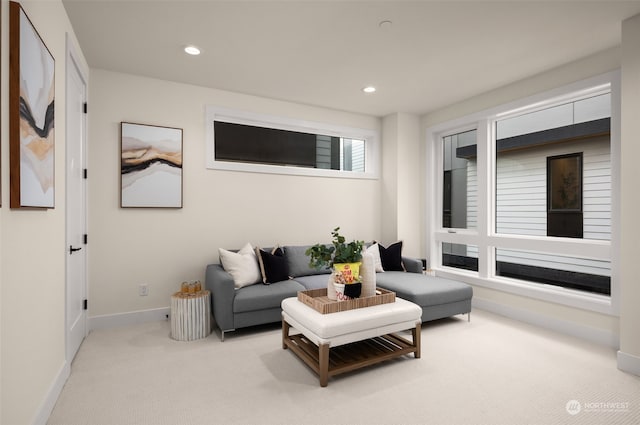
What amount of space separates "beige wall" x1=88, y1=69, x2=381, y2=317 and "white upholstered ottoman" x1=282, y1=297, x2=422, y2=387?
5.41 feet

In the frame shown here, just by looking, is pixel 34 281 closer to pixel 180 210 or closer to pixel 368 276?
pixel 180 210

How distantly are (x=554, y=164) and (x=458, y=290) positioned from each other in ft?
5.85

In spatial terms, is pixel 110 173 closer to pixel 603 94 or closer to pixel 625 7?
pixel 625 7

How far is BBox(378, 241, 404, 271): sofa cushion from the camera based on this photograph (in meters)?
4.46

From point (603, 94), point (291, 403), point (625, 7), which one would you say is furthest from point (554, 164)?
point (291, 403)

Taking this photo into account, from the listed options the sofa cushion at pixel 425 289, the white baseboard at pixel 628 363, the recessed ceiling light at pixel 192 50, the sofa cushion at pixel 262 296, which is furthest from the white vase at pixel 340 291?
the recessed ceiling light at pixel 192 50

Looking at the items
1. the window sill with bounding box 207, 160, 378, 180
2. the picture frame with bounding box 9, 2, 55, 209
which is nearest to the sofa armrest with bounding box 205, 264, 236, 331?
the window sill with bounding box 207, 160, 378, 180

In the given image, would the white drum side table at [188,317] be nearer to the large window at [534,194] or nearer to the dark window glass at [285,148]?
the dark window glass at [285,148]

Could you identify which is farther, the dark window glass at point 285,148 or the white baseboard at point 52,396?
the dark window glass at point 285,148

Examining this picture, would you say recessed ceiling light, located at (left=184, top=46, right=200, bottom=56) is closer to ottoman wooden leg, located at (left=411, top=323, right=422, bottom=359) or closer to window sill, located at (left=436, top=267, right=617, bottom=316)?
ottoman wooden leg, located at (left=411, top=323, right=422, bottom=359)

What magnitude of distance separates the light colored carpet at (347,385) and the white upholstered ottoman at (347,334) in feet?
0.35

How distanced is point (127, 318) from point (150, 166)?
1.68 metres

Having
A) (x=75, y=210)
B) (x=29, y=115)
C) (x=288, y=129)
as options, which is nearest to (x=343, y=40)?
(x=288, y=129)

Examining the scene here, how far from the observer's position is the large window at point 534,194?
11.0ft
